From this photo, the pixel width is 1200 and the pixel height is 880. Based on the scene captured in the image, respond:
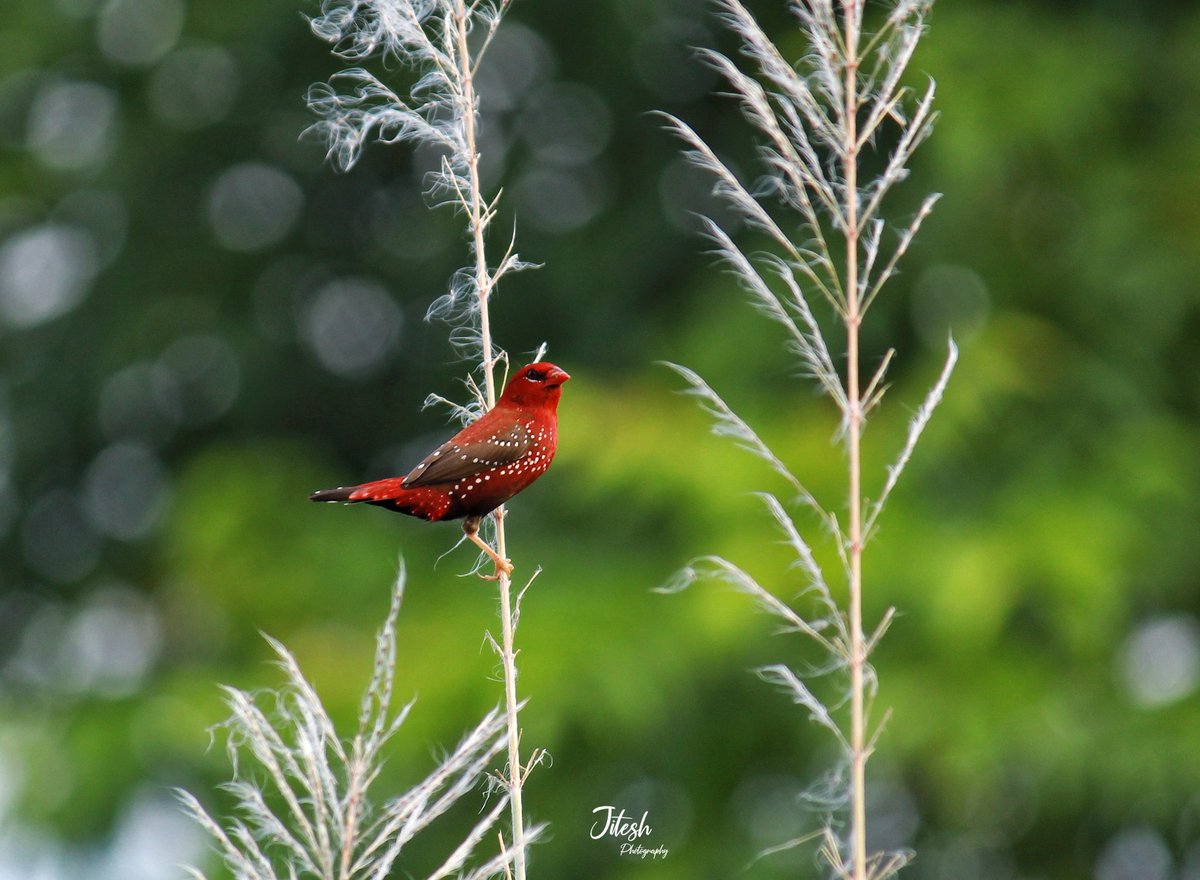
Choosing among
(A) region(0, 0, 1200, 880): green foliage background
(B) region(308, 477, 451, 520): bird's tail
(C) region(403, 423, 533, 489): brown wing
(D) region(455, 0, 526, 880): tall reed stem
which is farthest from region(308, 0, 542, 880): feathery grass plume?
(A) region(0, 0, 1200, 880): green foliage background

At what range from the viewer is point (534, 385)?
3.09 m

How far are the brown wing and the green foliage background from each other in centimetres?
324

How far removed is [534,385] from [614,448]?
3.50 metres

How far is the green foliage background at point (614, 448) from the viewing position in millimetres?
6555

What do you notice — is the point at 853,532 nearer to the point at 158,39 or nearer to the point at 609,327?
the point at 609,327

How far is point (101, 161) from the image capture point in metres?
10.1

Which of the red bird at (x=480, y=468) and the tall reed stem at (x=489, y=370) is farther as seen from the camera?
the red bird at (x=480, y=468)

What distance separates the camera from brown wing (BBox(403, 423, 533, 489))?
2871mm

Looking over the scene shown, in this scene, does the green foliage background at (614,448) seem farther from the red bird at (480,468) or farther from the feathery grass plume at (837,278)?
the feathery grass plume at (837,278)

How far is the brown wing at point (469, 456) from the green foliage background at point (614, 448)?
3236 millimetres

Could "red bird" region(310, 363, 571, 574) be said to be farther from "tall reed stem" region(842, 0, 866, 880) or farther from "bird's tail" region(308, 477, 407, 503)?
"tall reed stem" region(842, 0, 866, 880)

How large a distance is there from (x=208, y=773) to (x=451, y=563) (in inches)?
63.4

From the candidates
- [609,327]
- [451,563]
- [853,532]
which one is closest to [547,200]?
[609,327]

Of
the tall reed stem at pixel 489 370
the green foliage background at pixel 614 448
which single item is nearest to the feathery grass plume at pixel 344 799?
the tall reed stem at pixel 489 370
